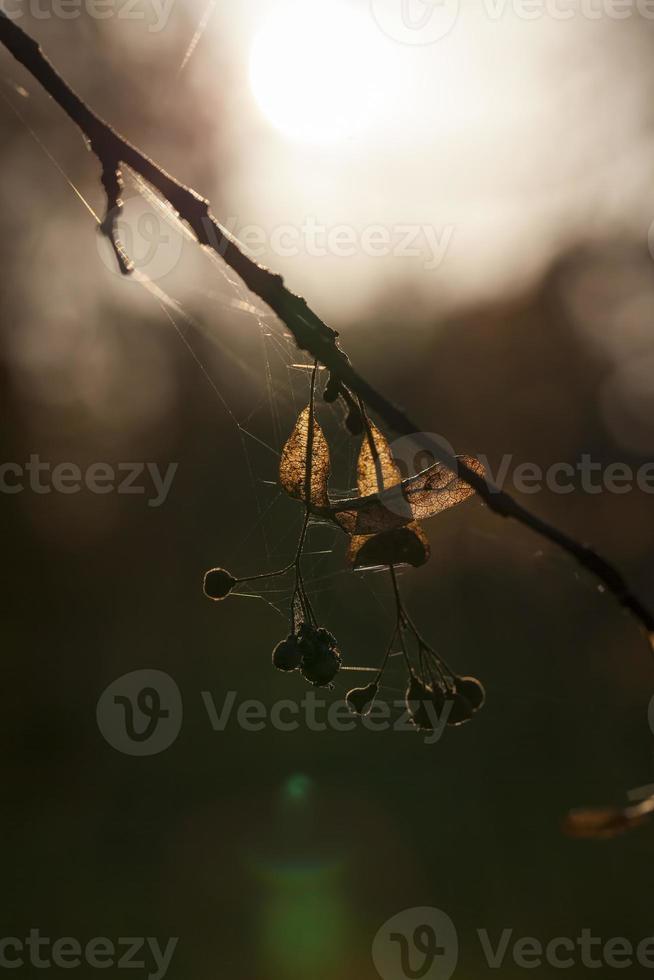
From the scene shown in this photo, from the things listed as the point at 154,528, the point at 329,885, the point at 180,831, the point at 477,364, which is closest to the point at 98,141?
the point at 329,885

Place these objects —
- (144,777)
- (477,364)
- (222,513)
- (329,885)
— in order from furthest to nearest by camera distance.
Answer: (477,364) < (222,513) < (144,777) < (329,885)

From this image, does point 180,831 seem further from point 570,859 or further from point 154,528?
point 154,528
